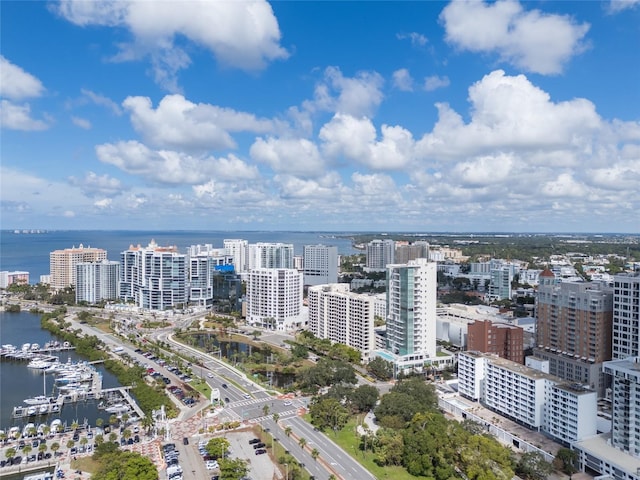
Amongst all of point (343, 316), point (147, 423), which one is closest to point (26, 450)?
point (147, 423)

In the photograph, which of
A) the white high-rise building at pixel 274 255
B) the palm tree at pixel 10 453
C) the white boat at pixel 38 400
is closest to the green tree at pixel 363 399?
the palm tree at pixel 10 453

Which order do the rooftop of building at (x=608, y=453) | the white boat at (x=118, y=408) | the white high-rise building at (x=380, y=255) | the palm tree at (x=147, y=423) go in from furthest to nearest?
the white high-rise building at (x=380, y=255)
the white boat at (x=118, y=408)
the palm tree at (x=147, y=423)
the rooftop of building at (x=608, y=453)

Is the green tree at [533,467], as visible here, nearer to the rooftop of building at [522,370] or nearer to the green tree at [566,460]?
the green tree at [566,460]

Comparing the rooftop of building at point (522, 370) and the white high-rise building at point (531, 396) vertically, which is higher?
the rooftop of building at point (522, 370)

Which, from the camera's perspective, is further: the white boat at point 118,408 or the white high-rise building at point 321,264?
the white high-rise building at point 321,264

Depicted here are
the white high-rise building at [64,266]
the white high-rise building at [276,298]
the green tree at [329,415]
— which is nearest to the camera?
the green tree at [329,415]

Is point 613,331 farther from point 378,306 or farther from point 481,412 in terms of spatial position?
point 378,306
